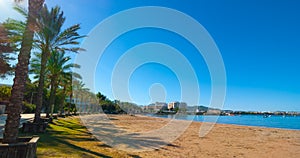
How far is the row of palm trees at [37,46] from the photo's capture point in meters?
5.61

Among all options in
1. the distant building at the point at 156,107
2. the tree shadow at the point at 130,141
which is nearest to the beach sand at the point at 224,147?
the tree shadow at the point at 130,141

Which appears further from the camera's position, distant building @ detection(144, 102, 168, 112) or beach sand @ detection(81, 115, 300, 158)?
distant building @ detection(144, 102, 168, 112)

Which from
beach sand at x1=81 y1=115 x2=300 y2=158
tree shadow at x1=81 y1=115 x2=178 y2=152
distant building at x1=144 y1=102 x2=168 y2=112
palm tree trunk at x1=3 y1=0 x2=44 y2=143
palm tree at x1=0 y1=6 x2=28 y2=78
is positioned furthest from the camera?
distant building at x1=144 y1=102 x2=168 y2=112

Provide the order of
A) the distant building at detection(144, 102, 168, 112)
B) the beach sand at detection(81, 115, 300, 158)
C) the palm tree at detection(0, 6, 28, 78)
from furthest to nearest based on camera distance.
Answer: the distant building at detection(144, 102, 168, 112) → the palm tree at detection(0, 6, 28, 78) → the beach sand at detection(81, 115, 300, 158)

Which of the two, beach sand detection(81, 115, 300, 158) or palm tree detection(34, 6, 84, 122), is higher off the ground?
palm tree detection(34, 6, 84, 122)

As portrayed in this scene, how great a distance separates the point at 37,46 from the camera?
15.1 m

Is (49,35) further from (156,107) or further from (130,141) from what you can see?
(156,107)

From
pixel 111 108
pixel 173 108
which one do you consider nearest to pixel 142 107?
pixel 173 108

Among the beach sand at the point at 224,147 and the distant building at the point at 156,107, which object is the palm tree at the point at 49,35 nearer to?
the beach sand at the point at 224,147

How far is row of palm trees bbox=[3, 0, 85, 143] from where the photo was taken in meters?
5.61

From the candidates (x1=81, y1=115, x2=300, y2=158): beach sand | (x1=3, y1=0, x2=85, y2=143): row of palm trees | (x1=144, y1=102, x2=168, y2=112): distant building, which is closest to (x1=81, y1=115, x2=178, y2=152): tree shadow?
(x1=81, y1=115, x2=300, y2=158): beach sand

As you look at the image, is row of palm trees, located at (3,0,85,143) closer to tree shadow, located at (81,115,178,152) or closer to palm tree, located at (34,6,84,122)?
palm tree, located at (34,6,84,122)

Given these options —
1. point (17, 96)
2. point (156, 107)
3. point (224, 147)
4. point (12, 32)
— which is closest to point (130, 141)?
point (224, 147)

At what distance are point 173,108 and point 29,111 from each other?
110 meters
